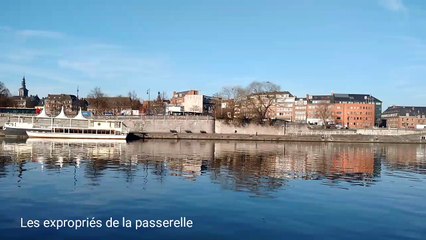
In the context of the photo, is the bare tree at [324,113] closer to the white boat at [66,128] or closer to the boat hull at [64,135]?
the white boat at [66,128]

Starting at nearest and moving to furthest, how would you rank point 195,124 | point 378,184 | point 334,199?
point 334,199 → point 378,184 → point 195,124

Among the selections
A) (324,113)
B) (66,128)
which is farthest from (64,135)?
(324,113)

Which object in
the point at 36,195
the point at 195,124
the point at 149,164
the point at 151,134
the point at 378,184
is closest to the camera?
the point at 36,195

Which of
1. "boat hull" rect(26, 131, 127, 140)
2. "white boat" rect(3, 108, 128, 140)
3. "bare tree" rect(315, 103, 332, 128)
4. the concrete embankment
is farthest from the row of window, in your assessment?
"bare tree" rect(315, 103, 332, 128)

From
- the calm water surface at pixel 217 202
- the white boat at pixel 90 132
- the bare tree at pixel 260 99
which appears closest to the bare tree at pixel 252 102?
the bare tree at pixel 260 99

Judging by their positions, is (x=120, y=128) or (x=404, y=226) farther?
(x=120, y=128)

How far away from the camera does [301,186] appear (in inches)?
1122

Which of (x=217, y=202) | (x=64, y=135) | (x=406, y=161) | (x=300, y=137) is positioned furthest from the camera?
(x=300, y=137)

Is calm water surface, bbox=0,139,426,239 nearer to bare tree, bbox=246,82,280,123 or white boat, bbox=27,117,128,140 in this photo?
white boat, bbox=27,117,128,140

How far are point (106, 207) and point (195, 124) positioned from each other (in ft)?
315

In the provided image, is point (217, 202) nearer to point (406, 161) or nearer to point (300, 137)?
point (406, 161)

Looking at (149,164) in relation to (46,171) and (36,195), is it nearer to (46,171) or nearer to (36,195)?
(46,171)

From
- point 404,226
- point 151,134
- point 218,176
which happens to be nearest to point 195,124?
point 151,134

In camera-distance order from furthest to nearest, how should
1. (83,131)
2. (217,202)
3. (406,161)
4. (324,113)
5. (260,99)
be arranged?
1. (324,113)
2. (260,99)
3. (83,131)
4. (406,161)
5. (217,202)
